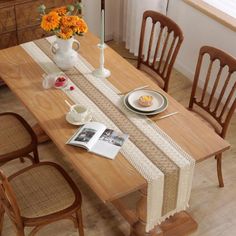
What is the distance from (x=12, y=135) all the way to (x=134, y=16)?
1.93m

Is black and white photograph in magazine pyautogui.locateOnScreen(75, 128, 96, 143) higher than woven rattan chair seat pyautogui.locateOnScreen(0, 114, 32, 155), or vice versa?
black and white photograph in magazine pyautogui.locateOnScreen(75, 128, 96, 143)

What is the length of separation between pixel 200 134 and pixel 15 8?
1906mm

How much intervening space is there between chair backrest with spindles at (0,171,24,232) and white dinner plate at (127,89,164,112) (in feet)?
2.72

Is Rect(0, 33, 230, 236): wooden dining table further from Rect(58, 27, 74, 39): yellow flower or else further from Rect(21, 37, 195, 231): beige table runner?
Rect(58, 27, 74, 39): yellow flower

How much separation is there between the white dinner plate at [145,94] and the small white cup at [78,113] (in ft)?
0.92

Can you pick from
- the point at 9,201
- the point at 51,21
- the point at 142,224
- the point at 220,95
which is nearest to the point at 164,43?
the point at 220,95

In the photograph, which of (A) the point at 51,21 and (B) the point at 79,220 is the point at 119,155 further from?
(A) the point at 51,21

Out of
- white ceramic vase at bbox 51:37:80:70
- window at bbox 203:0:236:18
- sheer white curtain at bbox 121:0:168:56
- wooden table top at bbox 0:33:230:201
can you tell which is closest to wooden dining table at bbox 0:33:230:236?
wooden table top at bbox 0:33:230:201

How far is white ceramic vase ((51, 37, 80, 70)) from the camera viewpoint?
276 cm

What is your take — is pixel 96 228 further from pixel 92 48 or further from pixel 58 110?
pixel 92 48

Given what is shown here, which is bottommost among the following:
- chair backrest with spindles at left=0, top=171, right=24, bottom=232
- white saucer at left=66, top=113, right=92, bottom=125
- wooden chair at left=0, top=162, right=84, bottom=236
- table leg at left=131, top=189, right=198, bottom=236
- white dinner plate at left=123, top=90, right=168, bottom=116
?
table leg at left=131, top=189, right=198, bottom=236

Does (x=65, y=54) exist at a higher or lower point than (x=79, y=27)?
lower

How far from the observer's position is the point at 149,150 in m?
2.26

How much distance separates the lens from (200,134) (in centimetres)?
238
